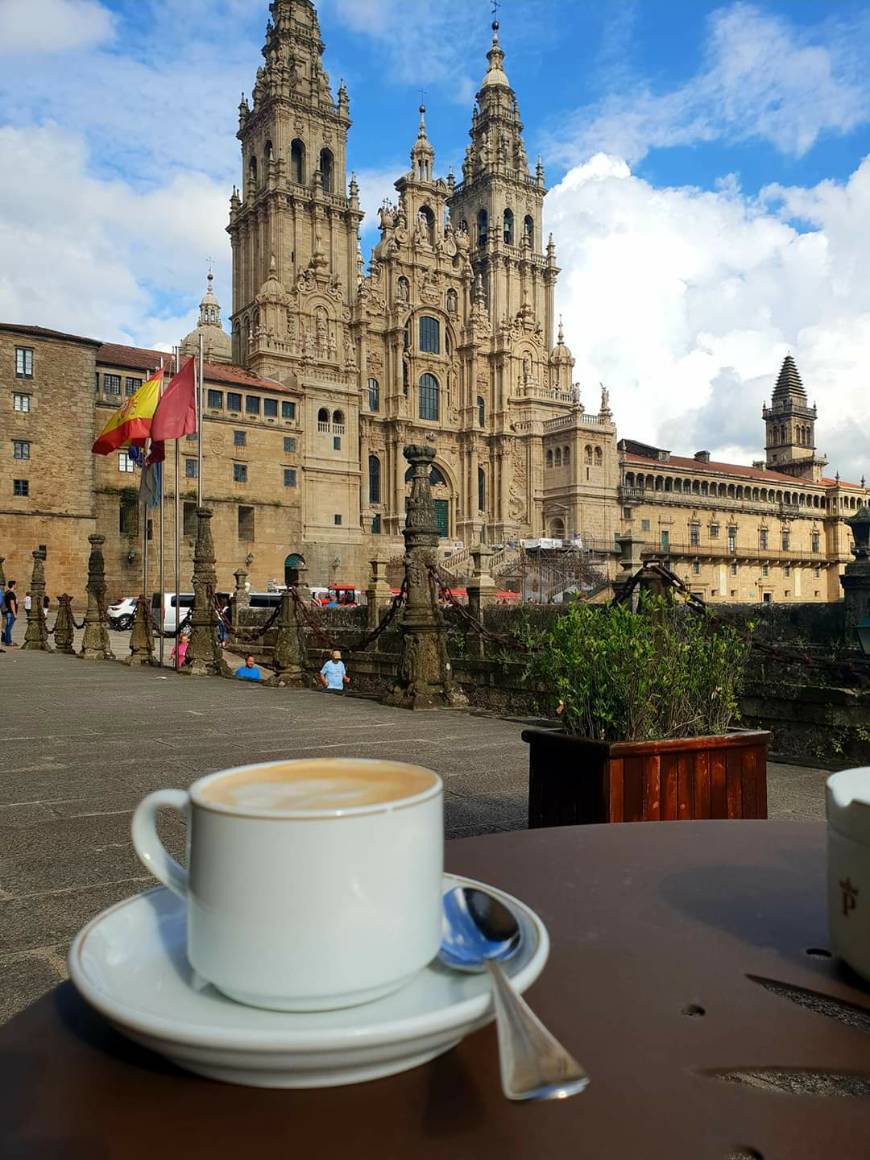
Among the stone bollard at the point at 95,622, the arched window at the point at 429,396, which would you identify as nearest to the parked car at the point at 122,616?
the stone bollard at the point at 95,622

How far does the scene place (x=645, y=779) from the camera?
3.25m

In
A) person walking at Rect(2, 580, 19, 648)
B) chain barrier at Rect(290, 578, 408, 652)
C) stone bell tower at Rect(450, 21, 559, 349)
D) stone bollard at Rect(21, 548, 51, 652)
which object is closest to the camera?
chain barrier at Rect(290, 578, 408, 652)

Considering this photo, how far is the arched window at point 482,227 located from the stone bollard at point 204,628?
53056 millimetres

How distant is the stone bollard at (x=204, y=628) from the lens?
14.9 m

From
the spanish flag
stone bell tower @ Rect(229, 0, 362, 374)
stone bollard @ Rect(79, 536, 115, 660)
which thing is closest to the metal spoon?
the spanish flag

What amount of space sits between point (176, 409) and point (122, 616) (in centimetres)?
1838

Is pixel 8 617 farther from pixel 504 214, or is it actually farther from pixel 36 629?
pixel 504 214

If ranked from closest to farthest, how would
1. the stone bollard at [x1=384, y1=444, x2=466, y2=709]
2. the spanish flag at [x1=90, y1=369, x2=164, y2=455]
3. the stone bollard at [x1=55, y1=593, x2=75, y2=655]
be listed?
the stone bollard at [x1=384, y1=444, x2=466, y2=709] → the spanish flag at [x1=90, y1=369, x2=164, y2=455] → the stone bollard at [x1=55, y1=593, x2=75, y2=655]

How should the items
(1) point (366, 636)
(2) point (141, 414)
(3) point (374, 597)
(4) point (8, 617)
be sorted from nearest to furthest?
(1) point (366, 636)
(3) point (374, 597)
(2) point (141, 414)
(4) point (8, 617)

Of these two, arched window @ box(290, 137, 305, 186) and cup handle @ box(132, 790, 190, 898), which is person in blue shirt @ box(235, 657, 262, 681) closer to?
cup handle @ box(132, 790, 190, 898)

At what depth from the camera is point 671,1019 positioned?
87 cm

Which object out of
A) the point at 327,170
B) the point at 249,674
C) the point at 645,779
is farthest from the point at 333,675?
the point at 327,170

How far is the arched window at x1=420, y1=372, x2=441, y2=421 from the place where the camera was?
54.4 m

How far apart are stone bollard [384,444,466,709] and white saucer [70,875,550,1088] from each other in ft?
28.7
